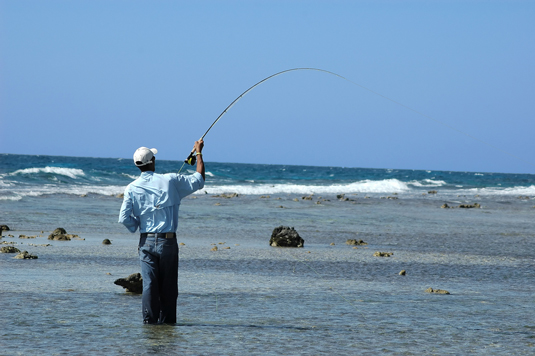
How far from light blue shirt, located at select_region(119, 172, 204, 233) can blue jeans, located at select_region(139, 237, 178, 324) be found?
0.13m

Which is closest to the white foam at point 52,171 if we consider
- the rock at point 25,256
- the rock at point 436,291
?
the rock at point 25,256

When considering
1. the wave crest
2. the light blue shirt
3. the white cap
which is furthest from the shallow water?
the wave crest

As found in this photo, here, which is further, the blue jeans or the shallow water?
the blue jeans

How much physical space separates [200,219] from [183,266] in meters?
8.87

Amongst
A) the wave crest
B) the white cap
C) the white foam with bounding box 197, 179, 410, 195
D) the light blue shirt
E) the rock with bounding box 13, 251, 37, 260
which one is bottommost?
the rock with bounding box 13, 251, 37, 260

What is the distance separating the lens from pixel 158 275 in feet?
17.7

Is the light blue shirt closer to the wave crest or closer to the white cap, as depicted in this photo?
the white cap

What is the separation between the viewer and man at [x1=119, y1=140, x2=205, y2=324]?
5320mm

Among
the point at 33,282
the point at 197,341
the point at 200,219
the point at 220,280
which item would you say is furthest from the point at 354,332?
the point at 200,219

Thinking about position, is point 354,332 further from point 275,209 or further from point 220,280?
point 275,209

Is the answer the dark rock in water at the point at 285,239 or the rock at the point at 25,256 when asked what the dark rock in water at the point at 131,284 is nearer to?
the rock at the point at 25,256

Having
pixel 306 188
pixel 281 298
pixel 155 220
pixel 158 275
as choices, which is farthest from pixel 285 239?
pixel 306 188

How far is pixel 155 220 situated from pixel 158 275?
1.54ft

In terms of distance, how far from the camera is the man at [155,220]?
17.5 feet
